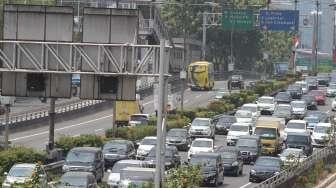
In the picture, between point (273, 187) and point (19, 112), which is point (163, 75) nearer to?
point (273, 187)

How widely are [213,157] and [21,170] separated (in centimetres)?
988

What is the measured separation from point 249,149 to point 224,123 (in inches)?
682

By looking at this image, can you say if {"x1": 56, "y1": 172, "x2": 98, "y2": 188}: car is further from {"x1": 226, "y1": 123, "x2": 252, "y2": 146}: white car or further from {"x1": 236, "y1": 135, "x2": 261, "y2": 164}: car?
{"x1": 226, "y1": 123, "x2": 252, "y2": 146}: white car

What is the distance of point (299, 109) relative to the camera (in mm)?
84312

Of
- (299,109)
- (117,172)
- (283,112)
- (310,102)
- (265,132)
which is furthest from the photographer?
(310,102)

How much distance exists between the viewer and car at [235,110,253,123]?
3019 inches

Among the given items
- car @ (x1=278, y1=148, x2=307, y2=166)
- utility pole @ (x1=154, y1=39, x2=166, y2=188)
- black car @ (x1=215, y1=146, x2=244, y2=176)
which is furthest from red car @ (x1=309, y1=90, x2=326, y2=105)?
utility pole @ (x1=154, y1=39, x2=166, y2=188)

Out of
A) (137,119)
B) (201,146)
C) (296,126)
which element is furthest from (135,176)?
(137,119)

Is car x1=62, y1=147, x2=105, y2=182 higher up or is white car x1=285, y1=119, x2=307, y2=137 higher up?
car x1=62, y1=147, x2=105, y2=182

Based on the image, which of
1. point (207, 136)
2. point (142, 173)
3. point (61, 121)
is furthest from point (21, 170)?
point (61, 121)

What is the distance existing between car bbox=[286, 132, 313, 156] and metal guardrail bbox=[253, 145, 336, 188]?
107 cm

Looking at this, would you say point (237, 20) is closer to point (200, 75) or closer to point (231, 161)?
point (200, 75)

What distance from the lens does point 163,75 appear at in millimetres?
33562

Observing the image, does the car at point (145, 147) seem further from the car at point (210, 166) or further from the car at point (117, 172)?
the car at point (117, 172)
